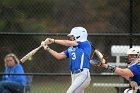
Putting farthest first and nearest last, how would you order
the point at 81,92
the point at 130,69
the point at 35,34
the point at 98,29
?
1. the point at 98,29
2. the point at 35,34
3. the point at 81,92
4. the point at 130,69

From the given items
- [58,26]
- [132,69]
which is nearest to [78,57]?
[132,69]

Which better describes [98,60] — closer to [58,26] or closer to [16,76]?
[16,76]

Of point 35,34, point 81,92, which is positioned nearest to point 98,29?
point 35,34

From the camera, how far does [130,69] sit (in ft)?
33.3

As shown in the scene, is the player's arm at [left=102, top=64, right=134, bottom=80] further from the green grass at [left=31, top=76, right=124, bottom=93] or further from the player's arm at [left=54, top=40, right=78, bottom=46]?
the green grass at [left=31, top=76, right=124, bottom=93]

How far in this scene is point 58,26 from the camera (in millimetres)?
14016

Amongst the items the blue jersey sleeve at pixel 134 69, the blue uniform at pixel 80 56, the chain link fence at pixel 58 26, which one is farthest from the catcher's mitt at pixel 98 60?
the chain link fence at pixel 58 26

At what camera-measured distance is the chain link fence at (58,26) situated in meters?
13.6

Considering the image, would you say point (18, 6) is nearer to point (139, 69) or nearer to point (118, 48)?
point (118, 48)

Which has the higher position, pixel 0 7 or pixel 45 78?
pixel 0 7

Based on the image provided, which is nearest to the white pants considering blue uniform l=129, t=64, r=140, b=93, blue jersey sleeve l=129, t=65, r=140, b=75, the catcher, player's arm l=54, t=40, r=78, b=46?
player's arm l=54, t=40, r=78, b=46

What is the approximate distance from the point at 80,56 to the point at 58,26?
2.31 m

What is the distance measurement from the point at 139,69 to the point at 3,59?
435 centimetres

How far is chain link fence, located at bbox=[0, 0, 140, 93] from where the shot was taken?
13609 mm
